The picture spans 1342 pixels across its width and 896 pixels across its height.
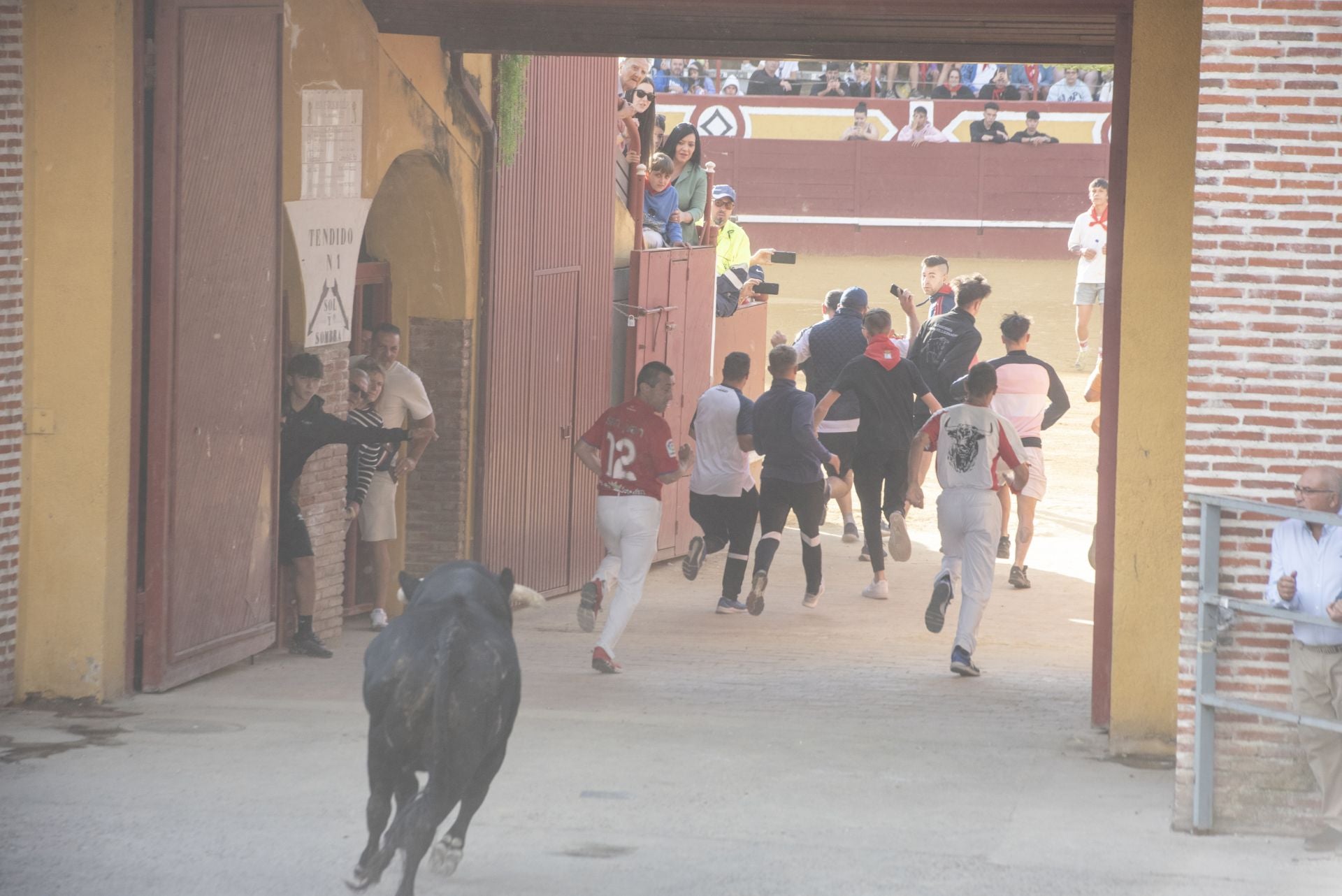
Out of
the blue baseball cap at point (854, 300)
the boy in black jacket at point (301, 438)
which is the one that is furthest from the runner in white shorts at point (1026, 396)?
the boy in black jacket at point (301, 438)

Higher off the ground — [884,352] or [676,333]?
[676,333]

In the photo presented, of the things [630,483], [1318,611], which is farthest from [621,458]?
[1318,611]

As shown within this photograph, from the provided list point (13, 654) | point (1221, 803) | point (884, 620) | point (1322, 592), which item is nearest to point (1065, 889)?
point (1221, 803)

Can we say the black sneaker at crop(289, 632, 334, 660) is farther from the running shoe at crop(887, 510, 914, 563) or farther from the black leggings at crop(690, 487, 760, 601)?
the running shoe at crop(887, 510, 914, 563)

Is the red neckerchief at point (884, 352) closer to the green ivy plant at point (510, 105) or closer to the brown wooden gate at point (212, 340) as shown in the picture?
the green ivy plant at point (510, 105)

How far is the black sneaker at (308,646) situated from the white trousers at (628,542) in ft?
5.29

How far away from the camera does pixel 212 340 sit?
369 inches

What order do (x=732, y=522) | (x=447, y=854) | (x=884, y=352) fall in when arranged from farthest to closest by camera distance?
(x=732, y=522) → (x=884, y=352) → (x=447, y=854)

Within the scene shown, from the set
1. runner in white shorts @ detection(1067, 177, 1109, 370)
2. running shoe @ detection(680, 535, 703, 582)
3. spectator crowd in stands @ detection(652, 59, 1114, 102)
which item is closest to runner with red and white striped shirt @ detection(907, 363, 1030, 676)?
running shoe @ detection(680, 535, 703, 582)

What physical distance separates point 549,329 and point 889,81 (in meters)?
19.6

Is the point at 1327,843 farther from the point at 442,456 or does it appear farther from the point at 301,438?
the point at 442,456

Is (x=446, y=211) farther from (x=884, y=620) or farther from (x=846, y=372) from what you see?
(x=884, y=620)

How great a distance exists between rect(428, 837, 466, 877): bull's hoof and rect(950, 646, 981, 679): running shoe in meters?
4.95

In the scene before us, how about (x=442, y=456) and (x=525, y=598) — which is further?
(x=442, y=456)
